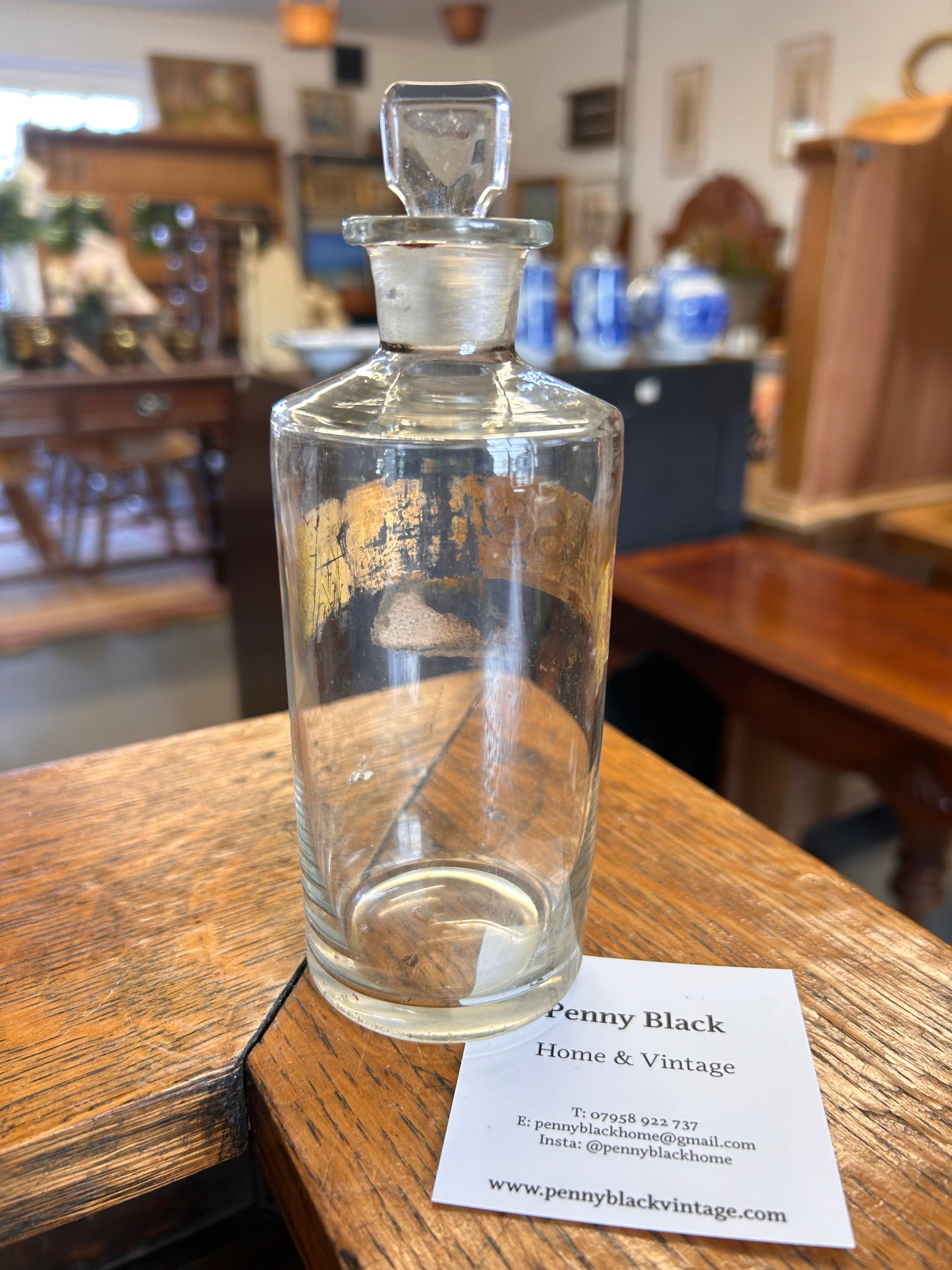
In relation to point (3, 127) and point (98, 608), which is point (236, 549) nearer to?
point (98, 608)

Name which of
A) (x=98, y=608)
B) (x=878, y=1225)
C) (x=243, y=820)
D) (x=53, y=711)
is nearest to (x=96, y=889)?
(x=243, y=820)

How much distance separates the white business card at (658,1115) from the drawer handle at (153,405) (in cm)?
267

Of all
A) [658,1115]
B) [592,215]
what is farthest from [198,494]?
[592,215]

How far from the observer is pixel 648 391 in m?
1.44

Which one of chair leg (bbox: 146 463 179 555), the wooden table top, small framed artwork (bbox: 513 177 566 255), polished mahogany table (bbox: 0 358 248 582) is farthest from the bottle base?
small framed artwork (bbox: 513 177 566 255)

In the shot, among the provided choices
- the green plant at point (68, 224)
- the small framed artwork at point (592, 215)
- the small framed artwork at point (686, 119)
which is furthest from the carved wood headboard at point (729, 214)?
the green plant at point (68, 224)

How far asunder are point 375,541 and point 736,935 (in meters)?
0.24

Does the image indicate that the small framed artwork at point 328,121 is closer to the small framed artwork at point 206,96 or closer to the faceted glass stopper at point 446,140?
the small framed artwork at point 206,96

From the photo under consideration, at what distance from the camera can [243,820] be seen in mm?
526

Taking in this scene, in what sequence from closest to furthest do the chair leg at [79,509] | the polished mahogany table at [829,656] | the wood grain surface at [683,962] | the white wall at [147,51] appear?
the wood grain surface at [683,962]
the polished mahogany table at [829,656]
the chair leg at [79,509]
the white wall at [147,51]

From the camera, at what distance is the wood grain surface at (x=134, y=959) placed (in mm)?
344

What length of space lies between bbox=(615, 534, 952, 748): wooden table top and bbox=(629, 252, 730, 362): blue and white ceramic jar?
0.32m

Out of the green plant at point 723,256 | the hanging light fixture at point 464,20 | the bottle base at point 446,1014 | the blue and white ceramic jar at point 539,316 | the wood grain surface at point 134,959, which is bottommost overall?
the wood grain surface at point 134,959

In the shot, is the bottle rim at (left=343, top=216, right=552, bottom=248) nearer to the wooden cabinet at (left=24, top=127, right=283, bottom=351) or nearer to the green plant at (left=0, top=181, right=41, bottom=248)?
the green plant at (left=0, top=181, right=41, bottom=248)
